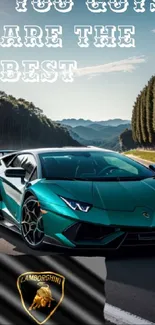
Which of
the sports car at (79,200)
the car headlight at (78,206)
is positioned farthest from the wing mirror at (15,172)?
the car headlight at (78,206)

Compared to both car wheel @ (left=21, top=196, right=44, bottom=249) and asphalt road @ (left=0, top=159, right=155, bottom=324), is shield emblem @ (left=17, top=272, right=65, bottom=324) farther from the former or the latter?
car wheel @ (left=21, top=196, right=44, bottom=249)

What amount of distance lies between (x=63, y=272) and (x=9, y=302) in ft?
1.00

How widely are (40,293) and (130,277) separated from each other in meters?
3.23

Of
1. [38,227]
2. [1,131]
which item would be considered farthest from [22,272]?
[1,131]

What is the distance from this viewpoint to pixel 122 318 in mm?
4602

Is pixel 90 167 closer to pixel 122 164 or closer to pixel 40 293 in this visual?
pixel 122 164

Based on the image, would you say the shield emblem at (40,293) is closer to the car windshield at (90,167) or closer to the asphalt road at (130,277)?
the asphalt road at (130,277)

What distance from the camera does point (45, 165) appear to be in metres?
8.17

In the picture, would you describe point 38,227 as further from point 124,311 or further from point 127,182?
point 124,311

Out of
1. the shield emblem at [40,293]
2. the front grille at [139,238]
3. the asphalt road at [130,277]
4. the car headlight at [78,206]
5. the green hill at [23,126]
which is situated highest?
the shield emblem at [40,293]

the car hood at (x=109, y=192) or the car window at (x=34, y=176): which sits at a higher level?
the car window at (x=34, y=176)

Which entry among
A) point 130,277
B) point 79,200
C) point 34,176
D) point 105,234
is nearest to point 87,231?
point 105,234

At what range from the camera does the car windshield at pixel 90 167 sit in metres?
7.92

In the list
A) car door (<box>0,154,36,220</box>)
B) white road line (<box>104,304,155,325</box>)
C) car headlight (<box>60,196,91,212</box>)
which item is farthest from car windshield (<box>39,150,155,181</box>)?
white road line (<box>104,304,155,325</box>)
